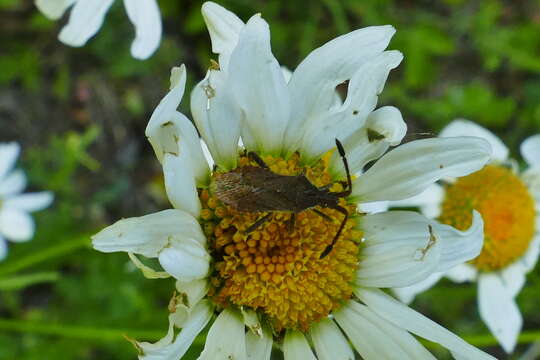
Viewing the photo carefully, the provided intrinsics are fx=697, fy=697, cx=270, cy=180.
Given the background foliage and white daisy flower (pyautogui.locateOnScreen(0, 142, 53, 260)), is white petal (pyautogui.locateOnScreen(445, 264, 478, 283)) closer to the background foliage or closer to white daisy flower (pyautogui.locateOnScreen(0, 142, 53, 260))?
the background foliage

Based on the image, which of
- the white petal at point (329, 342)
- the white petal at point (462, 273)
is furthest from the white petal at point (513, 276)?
the white petal at point (329, 342)

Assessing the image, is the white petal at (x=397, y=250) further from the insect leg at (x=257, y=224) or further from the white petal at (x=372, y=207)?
the insect leg at (x=257, y=224)

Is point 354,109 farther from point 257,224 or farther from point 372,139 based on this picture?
point 257,224

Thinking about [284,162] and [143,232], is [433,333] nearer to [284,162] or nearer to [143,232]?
[284,162]

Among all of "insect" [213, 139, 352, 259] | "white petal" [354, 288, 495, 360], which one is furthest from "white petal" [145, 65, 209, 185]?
"white petal" [354, 288, 495, 360]

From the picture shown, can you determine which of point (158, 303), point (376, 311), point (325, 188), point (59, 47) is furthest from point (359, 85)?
point (59, 47)

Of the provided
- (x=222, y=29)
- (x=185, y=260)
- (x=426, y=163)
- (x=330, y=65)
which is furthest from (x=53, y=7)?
(x=426, y=163)
